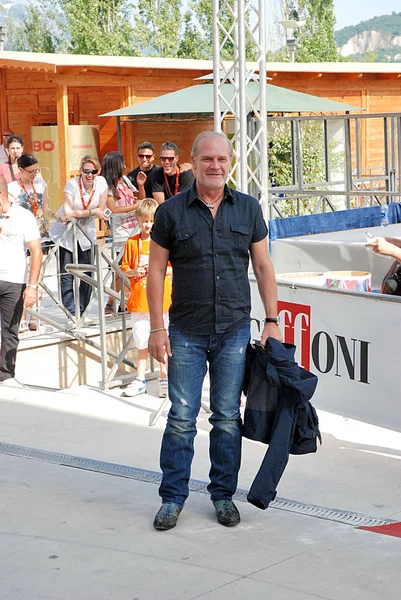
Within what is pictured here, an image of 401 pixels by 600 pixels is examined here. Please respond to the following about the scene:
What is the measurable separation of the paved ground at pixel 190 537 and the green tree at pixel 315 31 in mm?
58675

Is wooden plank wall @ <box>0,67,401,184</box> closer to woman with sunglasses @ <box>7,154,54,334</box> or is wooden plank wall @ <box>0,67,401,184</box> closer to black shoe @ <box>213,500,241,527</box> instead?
woman with sunglasses @ <box>7,154,54,334</box>

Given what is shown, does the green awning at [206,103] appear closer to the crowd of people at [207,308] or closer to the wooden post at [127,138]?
the wooden post at [127,138]

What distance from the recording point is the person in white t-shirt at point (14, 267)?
764 cm

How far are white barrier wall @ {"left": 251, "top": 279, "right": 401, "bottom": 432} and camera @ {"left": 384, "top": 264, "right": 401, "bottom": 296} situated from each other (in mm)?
196

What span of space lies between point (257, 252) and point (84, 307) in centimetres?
623

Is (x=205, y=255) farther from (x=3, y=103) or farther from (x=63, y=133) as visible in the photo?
(x=3, y=103)

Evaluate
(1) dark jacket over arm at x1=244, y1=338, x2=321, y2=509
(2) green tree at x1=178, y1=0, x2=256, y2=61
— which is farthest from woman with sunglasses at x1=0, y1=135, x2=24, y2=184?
(2) green tree at x1=178, y1=0, x2=256, y2=61

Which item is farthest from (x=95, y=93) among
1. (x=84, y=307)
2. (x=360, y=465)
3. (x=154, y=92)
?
(x=360, y=465)

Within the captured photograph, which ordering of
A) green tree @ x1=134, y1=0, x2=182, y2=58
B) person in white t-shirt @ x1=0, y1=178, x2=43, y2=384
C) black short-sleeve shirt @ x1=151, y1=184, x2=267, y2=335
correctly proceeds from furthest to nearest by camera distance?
1. green tree @ x1=134, y1=0, x2=182, y2=58
2. person in white t-shirt @ x1=0, y1=178, x2=43, y2=384
3. black short-sleeve shirt @ x1=151, y1=184, x2=267, y2=335

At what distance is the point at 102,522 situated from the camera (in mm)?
4363

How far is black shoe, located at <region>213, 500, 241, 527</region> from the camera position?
4.27 m

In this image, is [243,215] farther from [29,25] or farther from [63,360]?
[29,25]

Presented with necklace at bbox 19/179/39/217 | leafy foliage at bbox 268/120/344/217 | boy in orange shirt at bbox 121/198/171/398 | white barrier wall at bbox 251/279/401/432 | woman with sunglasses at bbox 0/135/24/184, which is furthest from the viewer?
leafy foliage at bbox 268/120/344/217

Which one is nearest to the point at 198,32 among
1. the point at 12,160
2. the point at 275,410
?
the point at 12,160
